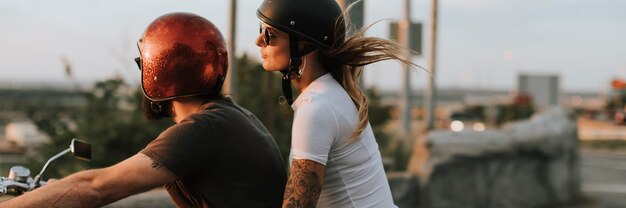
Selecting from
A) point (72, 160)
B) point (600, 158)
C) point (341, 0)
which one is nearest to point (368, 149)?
point (341, 0)

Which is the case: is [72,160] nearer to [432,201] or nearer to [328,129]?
[432,201]

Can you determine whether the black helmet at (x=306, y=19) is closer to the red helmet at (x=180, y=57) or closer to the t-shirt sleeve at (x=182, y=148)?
the red helmet at (x=180, y=57)

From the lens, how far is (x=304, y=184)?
2871 millimetres

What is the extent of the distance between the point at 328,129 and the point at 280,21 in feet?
1.50

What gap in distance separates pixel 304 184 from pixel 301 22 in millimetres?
584

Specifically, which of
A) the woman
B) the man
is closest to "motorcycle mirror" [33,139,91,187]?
the man

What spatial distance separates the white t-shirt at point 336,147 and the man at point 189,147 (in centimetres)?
17

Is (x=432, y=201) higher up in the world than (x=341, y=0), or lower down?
lower down

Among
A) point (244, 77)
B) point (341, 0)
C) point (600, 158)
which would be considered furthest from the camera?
point (600, 158)

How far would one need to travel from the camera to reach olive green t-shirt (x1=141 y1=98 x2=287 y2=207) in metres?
2.79

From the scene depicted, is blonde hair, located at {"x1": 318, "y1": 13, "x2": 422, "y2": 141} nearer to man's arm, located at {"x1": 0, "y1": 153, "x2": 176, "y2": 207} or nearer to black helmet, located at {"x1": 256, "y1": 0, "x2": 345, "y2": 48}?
black helmet, located at {"x1": 256, "y1": 0, "x2": 345, "y2": 48}

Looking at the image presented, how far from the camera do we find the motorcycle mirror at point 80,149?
3234mm

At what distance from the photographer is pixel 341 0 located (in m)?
6.54

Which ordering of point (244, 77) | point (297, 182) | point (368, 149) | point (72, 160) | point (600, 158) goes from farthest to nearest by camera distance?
1. point (600, 158)
2. point (244, 77)
3. point (72, 160)
4. point (368, 149)
5. point (297, 182)
